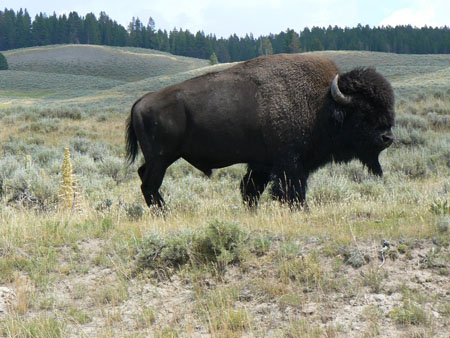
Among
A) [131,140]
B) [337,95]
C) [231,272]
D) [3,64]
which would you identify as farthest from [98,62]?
[231,272]

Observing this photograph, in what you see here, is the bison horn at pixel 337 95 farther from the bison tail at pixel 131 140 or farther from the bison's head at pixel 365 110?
→ the bison tail at pixel 131 140

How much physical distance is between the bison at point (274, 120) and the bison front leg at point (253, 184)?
0.69 feet

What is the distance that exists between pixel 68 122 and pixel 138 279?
1761 centimetres

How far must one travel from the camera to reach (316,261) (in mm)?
4027

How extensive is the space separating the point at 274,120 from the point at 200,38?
13117 centimetres

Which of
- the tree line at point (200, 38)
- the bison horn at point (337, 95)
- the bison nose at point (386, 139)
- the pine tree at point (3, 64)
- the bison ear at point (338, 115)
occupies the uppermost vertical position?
the tree line at point (200, 38)

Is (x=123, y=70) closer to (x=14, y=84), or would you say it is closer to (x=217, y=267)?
(x=14, y=84)

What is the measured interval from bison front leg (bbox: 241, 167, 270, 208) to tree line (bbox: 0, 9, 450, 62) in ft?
341

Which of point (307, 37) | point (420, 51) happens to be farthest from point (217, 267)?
point (307, 37)

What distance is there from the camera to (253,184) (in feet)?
21.7

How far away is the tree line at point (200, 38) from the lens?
374 ft

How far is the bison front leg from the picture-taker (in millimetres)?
6621

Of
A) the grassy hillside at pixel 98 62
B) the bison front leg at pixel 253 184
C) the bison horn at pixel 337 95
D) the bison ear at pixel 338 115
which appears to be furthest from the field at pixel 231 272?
the grassy hillside at pixel 98 62

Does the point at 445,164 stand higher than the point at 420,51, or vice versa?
the point at 420,51
